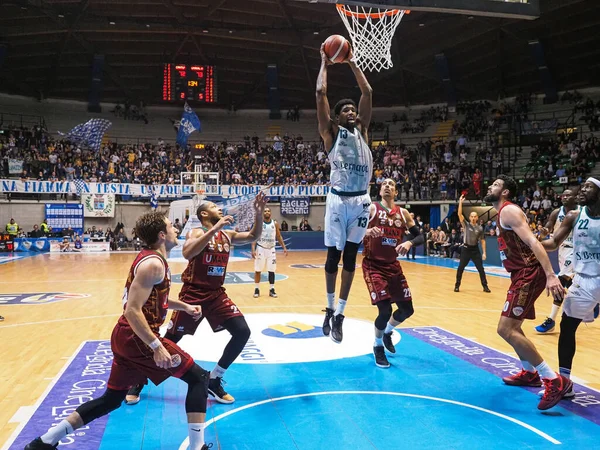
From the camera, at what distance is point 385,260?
604 centimetres

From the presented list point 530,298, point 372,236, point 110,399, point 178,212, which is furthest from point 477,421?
point 178,212

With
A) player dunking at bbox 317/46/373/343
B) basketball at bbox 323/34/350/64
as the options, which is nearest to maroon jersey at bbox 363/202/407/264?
player dunking at bbox 317/46/373/343

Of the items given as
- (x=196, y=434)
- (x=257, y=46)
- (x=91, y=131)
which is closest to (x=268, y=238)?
(x=196, y=434)

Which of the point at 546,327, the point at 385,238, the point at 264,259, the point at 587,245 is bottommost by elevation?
the point at 546,327

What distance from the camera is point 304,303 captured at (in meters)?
10.3

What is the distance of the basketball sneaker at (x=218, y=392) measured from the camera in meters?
4.70

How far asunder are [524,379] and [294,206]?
26.5 m

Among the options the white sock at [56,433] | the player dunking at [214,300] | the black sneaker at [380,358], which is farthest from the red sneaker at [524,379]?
the white sock at [56,433]

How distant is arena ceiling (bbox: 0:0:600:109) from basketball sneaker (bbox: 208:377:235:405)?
22.8 metres

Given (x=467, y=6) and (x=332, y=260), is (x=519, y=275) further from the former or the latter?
(x=467, y=6)

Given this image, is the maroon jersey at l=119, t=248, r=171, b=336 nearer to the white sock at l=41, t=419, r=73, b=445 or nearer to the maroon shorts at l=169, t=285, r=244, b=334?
the white sock at l=41, t=419, r=73, b=445

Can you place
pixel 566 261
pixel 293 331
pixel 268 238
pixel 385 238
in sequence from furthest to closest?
pixel 268 238 < pixel 566 261 < pixel 293 331 < pixel 385 238

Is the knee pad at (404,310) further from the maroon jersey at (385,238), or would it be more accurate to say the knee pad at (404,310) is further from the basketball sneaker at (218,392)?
the basketball sneaker at (218,392)

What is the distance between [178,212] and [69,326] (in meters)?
17.6
